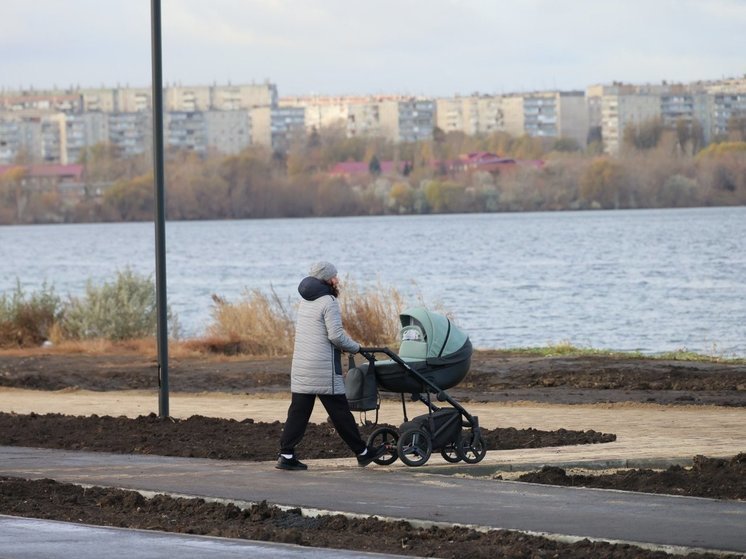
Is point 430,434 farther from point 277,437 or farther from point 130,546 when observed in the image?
point 130,546

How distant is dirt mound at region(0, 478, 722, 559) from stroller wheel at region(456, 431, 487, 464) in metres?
2.76

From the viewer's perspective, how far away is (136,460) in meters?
13.9

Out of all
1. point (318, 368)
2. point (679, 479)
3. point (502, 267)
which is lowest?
point (502, 267)

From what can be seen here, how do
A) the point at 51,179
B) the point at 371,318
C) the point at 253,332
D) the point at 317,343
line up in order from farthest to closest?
1. the point at 51,179
2. the point at 253,332
3. the point at 371,318
4. the point at 317,343

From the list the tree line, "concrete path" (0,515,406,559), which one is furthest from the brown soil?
the tree line

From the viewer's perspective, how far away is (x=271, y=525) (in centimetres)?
1042

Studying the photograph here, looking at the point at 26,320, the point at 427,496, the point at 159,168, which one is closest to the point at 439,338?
the point at 427,496

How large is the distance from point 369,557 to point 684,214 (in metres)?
153

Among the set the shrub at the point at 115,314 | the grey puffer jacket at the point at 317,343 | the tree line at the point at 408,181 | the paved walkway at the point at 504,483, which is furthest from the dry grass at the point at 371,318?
the tree line at the point at 408,181

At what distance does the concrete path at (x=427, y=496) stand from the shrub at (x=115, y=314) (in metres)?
19.2

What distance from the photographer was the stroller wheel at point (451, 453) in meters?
13.3

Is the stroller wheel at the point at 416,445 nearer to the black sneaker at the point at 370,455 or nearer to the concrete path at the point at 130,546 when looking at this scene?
the black sneaker at the point at 370,455

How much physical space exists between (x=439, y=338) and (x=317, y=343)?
3.41 ft

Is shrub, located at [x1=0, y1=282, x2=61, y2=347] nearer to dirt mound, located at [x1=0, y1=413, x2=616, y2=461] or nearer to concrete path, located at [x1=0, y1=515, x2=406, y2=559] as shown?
dirt mound, located at [x1=0, y1=413, x2=616, y2=461]
